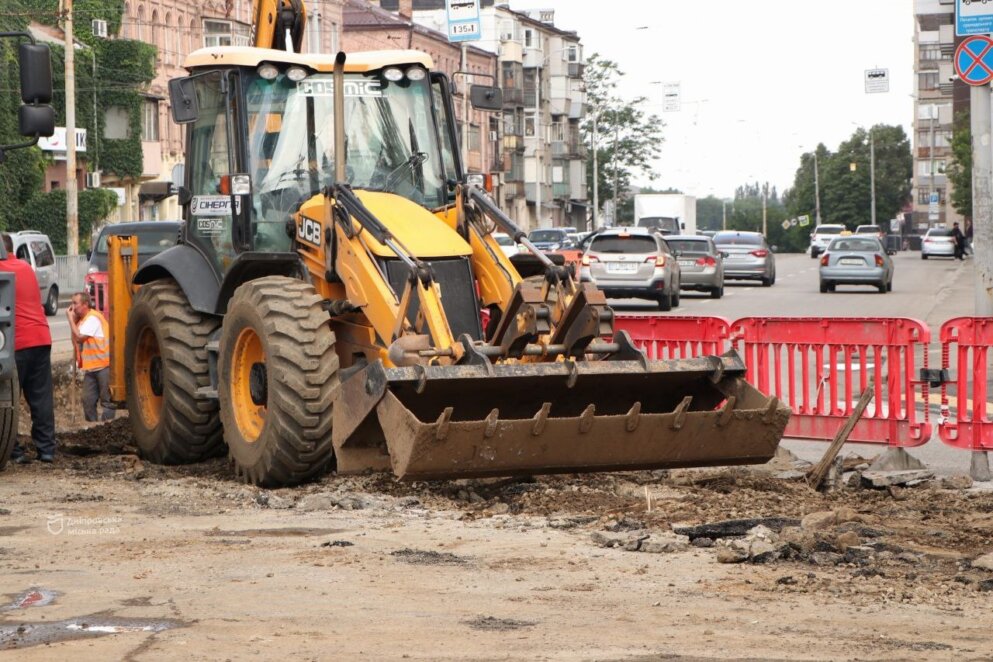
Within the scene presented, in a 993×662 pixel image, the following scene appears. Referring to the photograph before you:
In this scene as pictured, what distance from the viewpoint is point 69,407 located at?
789 inches

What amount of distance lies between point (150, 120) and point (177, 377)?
205 ft

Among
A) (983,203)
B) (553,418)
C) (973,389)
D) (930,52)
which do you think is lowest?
(973,389)

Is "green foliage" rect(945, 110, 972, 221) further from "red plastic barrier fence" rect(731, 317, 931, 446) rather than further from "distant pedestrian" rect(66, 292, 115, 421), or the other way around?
"red plastic barrier fence" rect(731, 317, 931, 446)

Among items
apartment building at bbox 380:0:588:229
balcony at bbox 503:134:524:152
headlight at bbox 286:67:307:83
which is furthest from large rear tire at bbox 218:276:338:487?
balcony at bbox 503:134:524:152

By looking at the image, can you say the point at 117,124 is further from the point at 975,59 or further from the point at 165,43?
the point at 975,59

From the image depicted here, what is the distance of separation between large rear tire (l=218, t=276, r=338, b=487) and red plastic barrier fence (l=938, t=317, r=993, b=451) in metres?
4.42

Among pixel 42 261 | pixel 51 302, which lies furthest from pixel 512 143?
pixel 42 261

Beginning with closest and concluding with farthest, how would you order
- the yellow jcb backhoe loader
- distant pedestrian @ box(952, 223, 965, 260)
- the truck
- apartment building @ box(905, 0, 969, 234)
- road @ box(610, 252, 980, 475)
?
the yellow jcb backhoe loader
road @ box(610, 252, 980, 475)
the truck
distant pedestrian @ box(952, 223, 965, 260)
apartment building @ box(905, 0, 969, 234)

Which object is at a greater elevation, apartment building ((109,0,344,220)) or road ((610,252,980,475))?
apartment building ((109,0,344,220))

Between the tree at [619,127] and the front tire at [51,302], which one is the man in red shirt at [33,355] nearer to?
the front tire at [51,302]

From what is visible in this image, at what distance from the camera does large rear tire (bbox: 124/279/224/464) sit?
12562 millimetres

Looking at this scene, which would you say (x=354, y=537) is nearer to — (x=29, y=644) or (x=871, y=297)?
(x=29, y=644)

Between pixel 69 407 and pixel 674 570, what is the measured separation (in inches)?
507

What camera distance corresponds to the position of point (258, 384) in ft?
37.8
